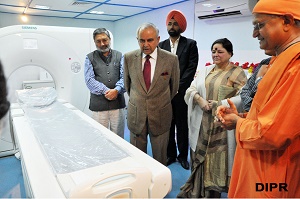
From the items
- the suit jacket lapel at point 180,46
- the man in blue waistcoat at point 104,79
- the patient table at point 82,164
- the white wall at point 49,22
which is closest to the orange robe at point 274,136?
the patient table at point 82,164

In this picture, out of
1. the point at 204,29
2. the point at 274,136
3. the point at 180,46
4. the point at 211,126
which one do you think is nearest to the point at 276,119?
the point at 274,136

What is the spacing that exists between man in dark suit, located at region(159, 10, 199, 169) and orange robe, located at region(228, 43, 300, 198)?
149cm

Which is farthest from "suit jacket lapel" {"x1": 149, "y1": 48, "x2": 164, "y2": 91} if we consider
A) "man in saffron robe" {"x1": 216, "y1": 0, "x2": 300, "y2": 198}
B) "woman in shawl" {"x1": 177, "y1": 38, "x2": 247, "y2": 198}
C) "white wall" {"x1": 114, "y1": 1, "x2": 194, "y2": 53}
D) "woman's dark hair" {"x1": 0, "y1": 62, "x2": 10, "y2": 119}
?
"white wall" {"x1": 114, "y1": 1, "x2": 194, "y2": 53}

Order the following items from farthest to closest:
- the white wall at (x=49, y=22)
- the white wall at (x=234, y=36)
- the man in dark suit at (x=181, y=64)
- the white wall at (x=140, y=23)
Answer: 1. the white wall at (x=49, y=22)
2. the white wall at (x=140, y=23)
3. the white wall at (x=234, y=36)
4. the man in dark suit at (x=181, y=64)

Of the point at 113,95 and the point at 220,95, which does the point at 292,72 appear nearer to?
the point at 220,95

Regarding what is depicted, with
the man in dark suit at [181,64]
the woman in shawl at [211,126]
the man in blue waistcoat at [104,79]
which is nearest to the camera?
the woman in shawl at [211,126]

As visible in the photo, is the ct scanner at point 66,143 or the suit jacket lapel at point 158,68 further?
the suit jacket lapel at point 158,68

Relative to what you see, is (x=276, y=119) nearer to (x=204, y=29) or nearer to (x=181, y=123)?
(x=181, y=123)

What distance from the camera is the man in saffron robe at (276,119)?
833 millimetres

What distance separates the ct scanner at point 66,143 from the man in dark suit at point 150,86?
0.42m

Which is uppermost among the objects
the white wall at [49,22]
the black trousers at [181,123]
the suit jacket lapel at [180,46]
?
the white wall at [49,22]

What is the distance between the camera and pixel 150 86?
187 centimetres

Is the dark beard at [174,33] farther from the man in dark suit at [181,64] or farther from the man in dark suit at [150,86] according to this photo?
the man in dark suit at [150,86]

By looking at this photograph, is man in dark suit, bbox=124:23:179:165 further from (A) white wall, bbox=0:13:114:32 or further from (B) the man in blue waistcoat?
(A) white wall, bbox=0:13:114:32
